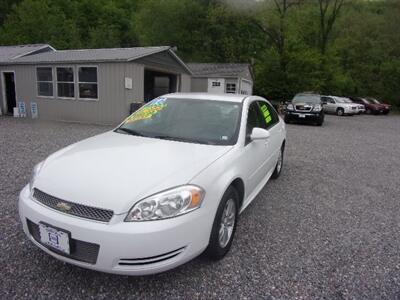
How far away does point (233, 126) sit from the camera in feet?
11.2

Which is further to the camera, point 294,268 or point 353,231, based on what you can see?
point 353,231

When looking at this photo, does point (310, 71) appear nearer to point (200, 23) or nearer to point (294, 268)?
point (200, 23)

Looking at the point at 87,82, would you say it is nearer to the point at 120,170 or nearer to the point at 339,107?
the point at 120,170

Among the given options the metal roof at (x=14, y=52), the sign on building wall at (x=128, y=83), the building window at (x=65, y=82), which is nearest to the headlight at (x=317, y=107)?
the sign on building wall at (x=128, y=83)

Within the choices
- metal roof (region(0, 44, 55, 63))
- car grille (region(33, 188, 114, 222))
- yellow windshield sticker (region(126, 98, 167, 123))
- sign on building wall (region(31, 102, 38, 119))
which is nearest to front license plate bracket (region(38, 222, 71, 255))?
car grille (region(33, 188, 114, 222))

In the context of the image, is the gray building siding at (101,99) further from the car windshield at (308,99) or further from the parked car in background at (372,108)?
the parked car in background at (372,108)

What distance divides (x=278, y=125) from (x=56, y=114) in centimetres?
1209

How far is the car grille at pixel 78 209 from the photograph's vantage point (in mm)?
2182

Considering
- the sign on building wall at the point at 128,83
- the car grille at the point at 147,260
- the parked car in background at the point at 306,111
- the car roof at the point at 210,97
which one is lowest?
the parked car in background at the point at 306,111

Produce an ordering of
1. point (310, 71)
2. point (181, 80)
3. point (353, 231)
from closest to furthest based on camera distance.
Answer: point (353, 231) < point (181, 80) < point (310, 71)

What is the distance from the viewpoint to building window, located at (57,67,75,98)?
44.5 ft

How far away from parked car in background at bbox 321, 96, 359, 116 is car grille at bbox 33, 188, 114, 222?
2498 centimetres

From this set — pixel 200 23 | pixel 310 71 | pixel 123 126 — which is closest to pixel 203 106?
pixel 123 126

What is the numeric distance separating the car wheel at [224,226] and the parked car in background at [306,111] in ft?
44.1
